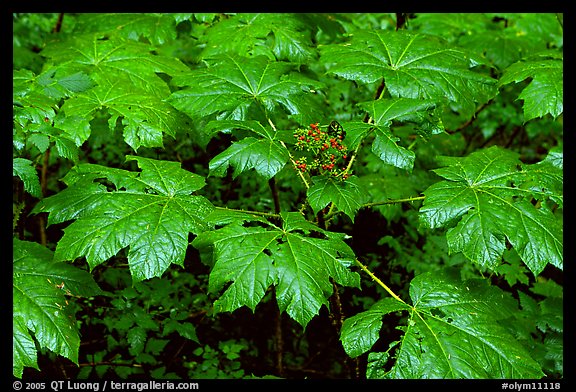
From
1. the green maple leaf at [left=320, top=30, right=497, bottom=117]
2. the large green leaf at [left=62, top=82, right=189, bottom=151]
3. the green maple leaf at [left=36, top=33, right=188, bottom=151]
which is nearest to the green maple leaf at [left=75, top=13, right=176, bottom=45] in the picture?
the green maple leaf at [left=36, top=33, right=188, bottom=151]

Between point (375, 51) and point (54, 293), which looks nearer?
point (54, 293)

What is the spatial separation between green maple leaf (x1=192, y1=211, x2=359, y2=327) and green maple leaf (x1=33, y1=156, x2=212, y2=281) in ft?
0.52

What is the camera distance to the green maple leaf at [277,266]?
206 cm

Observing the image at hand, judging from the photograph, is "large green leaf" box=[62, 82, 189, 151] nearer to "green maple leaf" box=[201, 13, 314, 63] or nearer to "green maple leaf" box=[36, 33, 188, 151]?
"green maple leaf" box=[36, 33, 188, 151]

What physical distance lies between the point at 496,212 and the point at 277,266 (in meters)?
1.03

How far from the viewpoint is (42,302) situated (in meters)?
2.37

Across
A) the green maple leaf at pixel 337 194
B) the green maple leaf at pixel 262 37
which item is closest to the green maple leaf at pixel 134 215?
the green maple leaf at pixel 337 194

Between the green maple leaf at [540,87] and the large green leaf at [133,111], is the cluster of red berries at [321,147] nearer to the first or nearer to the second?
the large green leaf at [133,111]

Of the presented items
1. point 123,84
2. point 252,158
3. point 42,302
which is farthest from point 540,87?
point 42,302

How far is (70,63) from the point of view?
3262 mm

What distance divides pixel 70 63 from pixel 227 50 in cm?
98

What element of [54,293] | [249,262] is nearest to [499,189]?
[249,262]
